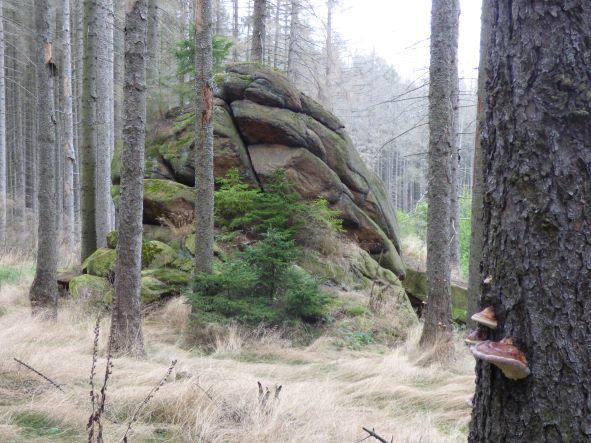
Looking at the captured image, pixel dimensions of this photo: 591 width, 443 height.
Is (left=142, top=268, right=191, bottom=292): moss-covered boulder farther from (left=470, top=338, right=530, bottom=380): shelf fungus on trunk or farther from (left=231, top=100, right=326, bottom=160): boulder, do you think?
(left=470, top=338, right=530, bottom=380): shelf fungus on trunk

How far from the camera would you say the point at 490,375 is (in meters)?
1.88

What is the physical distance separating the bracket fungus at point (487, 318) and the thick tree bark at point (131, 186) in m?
5.23

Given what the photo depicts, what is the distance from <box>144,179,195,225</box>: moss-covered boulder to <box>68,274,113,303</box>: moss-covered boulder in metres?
1.92

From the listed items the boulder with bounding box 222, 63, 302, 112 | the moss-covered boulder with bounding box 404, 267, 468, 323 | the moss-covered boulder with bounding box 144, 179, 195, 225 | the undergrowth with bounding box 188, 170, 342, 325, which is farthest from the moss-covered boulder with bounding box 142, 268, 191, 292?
the moss-covered boulder with bounding box 404, 267, 468, 323

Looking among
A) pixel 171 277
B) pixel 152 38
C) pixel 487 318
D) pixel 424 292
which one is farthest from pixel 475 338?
pixel 152 38

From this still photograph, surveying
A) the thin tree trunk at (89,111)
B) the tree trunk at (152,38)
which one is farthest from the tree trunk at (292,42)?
the thin tree trunk at (89,111)

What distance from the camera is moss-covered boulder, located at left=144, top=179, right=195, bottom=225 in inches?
435

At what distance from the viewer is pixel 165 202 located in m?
11.1

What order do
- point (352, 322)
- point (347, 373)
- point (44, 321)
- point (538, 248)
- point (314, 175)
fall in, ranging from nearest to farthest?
point (538, 248) < point (347, 373) < point (44, 321) < point (352, 322) < point (314, 175)

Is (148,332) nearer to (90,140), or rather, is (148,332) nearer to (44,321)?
(44,321)

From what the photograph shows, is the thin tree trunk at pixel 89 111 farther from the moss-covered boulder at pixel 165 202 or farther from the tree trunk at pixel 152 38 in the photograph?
the tree trunk at pixel 152 38

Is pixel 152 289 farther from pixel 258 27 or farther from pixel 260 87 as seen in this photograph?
pixel 258 27

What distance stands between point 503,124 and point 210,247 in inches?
271

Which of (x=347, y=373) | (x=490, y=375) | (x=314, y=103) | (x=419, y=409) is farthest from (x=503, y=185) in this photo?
(x=314, y=103)
